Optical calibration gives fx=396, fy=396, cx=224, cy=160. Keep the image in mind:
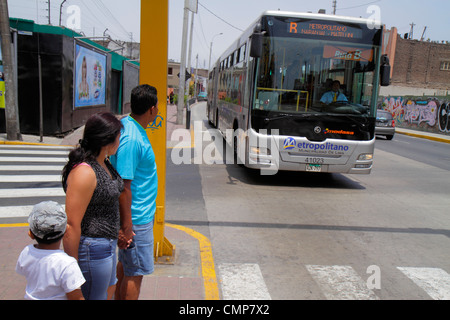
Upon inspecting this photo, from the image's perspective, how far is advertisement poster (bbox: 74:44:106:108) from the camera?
644 inches

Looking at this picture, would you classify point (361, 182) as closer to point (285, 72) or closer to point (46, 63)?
point (285, 72)

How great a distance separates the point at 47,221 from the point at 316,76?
285 inches

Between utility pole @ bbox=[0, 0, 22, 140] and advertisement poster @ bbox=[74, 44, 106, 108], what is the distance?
3491 mm

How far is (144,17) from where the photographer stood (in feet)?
13.3

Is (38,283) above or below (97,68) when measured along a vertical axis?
below

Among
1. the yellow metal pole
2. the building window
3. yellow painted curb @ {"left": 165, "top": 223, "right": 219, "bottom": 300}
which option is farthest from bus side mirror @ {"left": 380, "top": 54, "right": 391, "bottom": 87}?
the building window

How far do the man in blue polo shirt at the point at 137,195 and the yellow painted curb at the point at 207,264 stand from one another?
0.97 meters

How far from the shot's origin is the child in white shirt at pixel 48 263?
2.07 metres

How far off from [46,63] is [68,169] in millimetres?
13518

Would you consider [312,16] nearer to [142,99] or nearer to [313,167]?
[313,167]

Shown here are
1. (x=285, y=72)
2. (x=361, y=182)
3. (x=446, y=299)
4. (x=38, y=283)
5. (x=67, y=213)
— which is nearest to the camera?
(x=38, y=283)

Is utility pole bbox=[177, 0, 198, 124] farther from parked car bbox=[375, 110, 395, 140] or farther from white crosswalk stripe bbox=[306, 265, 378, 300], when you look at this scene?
white crosswalk stripe bbox=[306, 265, 378, 300]
